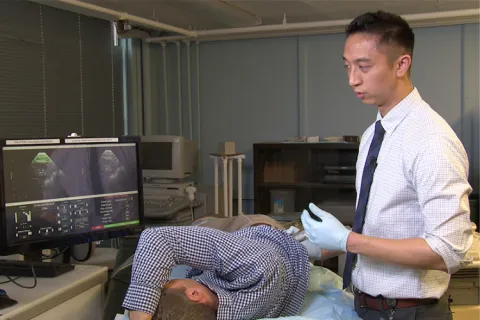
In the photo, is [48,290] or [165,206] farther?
[165,206]

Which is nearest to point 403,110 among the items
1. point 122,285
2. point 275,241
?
point 275,241

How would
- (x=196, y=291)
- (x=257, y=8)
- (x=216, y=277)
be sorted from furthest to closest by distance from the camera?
(x=257, y=8) → (x=216, y=277) → (x=196, y=291)

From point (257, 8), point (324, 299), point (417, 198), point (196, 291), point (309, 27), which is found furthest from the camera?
point (309, 27)

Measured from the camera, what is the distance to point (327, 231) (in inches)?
57.1

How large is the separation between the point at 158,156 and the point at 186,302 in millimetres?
2132

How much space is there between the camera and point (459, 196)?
49.4 inches

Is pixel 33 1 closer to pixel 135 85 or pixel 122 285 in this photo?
pixel 135 85

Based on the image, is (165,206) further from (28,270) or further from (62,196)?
(28,270)

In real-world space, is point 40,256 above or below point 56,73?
below

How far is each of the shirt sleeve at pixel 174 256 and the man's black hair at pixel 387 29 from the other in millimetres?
740

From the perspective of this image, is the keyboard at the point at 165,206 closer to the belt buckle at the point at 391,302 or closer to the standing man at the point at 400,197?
the standing man at the point at 400,197

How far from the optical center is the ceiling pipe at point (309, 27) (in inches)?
Result: 142

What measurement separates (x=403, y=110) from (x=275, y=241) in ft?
2.09

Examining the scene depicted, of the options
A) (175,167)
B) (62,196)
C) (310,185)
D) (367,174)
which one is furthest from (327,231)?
(310,185)
